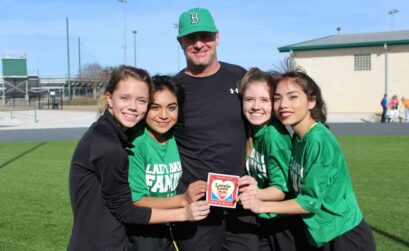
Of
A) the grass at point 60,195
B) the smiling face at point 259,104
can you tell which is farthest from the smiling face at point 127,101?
the grass at point 60,195

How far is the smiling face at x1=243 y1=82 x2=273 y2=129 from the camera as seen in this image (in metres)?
3.43

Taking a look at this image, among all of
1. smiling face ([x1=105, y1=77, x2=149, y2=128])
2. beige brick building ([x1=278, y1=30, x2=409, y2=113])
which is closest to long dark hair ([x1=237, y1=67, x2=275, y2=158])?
smiling face ([x1=105, y1=77, x2=149, y2=128])

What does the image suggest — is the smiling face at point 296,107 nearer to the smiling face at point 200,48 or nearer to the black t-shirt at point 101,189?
the smiling face at point 200,48

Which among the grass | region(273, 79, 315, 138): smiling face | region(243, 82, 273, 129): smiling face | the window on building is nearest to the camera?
region(273, 79, 315, 138): smiling face

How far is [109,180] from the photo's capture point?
271 cm

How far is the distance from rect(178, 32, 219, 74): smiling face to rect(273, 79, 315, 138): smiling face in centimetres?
75

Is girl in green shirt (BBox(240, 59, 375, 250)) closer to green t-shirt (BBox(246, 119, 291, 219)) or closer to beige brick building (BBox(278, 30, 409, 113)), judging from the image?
green t-shirt (BBox(246, 119, 291, 219))

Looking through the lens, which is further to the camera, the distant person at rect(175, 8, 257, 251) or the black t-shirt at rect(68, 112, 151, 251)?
the distant person at rect(175, 8, 257, 251)

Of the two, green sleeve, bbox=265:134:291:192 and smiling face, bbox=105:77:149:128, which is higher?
smiling face, bbox=105:77:149:128

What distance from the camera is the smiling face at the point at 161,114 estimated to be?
130 inches

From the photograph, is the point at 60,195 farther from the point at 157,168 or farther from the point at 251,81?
the point at 251,81

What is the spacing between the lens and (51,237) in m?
6.07

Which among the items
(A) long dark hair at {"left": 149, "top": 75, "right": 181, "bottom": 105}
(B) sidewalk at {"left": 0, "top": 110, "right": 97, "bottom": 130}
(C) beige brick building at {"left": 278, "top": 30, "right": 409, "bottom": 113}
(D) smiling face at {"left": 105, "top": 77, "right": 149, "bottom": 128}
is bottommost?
(B) sidewalk at {"left": 0, "top": 110, "right": 97, "bottom": 130}

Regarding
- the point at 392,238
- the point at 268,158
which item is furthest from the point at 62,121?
the point at 268,158
